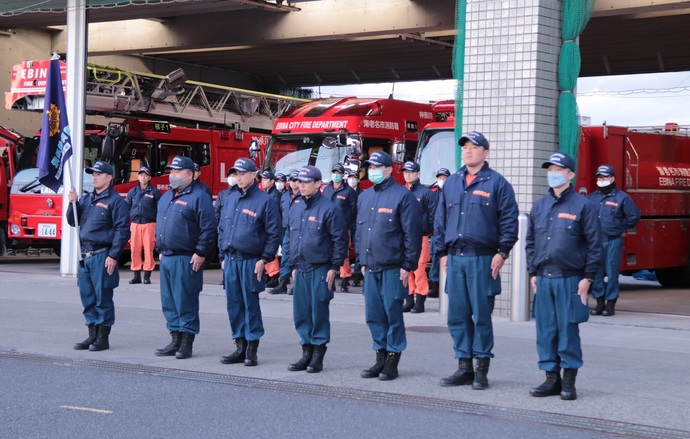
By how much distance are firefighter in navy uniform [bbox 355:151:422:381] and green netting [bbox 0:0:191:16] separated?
12.7 meters

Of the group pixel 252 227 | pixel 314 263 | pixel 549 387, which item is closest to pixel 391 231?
pixel 314 263

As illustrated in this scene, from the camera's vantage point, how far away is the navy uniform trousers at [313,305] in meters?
9.73

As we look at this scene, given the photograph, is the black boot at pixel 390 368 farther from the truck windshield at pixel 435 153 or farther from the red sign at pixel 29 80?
the red sign at pixel 29 80

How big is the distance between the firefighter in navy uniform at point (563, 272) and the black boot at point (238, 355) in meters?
2.99

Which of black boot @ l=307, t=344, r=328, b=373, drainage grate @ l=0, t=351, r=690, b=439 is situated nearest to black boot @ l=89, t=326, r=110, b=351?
drainage grate @ l=0, t=351, r=690, b=439

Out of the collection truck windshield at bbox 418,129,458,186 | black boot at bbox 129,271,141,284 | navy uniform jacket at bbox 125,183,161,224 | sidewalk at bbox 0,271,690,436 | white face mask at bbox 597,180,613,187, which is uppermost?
truck windshield at bbox 418,129,458,186

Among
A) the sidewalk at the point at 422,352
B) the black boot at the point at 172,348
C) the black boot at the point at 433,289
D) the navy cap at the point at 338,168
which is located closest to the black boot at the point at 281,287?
the sidewalk at the point at 422,352

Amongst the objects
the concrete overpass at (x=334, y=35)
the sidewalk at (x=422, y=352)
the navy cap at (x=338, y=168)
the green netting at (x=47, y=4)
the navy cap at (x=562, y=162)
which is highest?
the concrete overpass at (x=334, y=35)

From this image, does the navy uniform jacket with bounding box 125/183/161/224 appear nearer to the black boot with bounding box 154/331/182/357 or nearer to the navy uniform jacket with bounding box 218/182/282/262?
the black boot with bounding box 154/331/182/357

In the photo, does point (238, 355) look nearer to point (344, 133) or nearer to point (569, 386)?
point (569, 386)

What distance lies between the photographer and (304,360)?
32.2 ft

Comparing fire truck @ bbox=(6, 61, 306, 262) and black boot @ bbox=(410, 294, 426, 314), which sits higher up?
fire truck @ bbox=(6, 61, 306, 262)

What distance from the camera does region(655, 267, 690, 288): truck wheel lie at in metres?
20.0

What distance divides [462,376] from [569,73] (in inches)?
257
